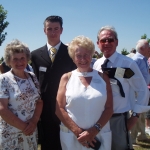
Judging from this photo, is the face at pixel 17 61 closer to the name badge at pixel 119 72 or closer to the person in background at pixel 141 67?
the name badge at pixel 119 72

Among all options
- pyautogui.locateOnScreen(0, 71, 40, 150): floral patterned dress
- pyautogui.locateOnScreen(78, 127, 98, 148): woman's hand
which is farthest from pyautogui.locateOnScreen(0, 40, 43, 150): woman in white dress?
→ pyautogui.locateOnScreen(78, 127, 98, 148): woman's hand

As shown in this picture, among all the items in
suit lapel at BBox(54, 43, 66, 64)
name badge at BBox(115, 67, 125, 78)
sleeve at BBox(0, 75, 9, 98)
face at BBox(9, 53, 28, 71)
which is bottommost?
sleeve at BBox(0, 75, 9, 98)

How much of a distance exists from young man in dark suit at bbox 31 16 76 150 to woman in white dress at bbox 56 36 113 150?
24.2 inches

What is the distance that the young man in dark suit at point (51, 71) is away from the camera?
343 centimetres

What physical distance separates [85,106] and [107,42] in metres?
0.87

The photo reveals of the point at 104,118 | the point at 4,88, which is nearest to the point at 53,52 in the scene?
the point at 4,88

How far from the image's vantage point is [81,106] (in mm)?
2660

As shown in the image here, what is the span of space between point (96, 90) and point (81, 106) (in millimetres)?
245

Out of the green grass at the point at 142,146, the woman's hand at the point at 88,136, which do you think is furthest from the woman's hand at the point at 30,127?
the green grass at the point at 142,146

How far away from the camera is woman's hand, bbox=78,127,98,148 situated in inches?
105

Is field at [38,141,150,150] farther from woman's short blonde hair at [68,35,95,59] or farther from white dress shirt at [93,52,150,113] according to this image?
woman's short blonde hair at [68,35,95,59]

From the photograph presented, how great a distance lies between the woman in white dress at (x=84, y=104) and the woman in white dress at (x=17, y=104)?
0.39 meters

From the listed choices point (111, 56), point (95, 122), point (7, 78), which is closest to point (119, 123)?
point (95, 122)

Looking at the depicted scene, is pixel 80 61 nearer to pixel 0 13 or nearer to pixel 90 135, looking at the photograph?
pixel 90 135
